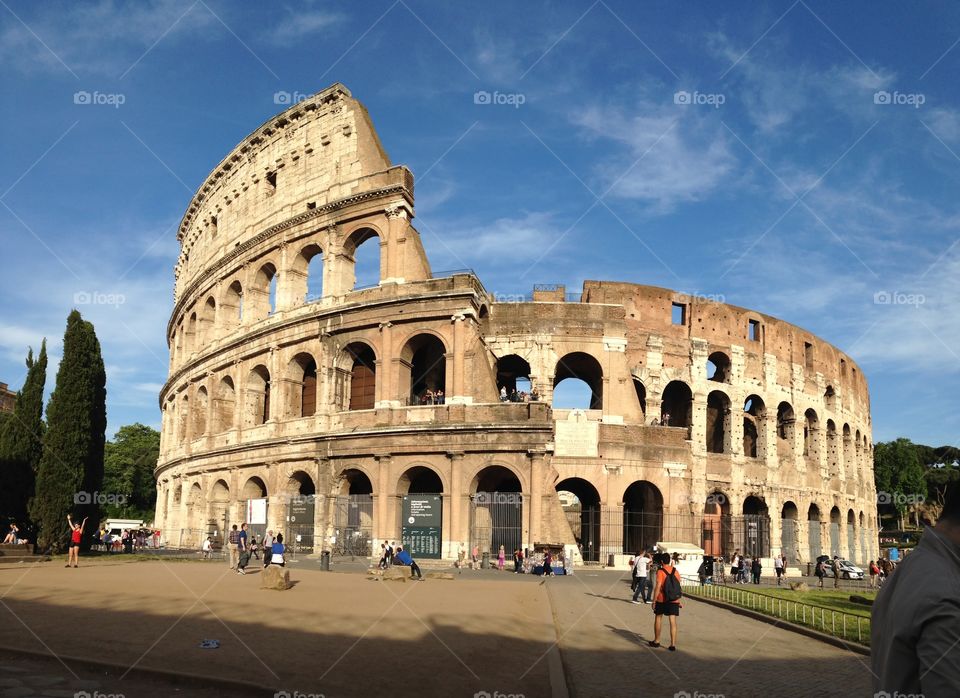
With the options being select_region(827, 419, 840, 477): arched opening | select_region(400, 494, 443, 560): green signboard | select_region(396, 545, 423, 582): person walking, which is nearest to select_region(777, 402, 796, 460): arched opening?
select_region(827, 419, 840, 477): arched opening

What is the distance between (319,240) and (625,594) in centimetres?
2149

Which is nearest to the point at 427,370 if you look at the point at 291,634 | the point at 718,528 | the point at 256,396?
the point at 256,396

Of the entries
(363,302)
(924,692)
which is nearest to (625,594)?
(363,302)

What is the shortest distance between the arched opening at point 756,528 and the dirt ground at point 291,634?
2098 cm

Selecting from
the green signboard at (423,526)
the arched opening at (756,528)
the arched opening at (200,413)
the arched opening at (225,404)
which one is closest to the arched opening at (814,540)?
the arched opening at (756,528)

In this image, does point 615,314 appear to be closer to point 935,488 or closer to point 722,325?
point 722,325

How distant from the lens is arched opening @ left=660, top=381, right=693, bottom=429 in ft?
133

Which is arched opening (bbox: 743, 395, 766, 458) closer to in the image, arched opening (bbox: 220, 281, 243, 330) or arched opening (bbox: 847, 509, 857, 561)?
arched opening (bbox: 847, 509, 857, 561)

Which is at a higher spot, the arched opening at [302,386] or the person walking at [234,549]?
the arched opening at [302,386]

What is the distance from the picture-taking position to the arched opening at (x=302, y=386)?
35312mm

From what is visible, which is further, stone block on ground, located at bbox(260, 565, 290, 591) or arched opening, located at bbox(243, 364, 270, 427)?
arched opening, located at bbox(243, 364, 270, 427)

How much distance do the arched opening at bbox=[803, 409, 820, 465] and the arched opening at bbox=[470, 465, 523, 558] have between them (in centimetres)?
2266

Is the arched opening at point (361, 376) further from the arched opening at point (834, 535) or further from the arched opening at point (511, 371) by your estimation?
the arched opening at point (834, 535)

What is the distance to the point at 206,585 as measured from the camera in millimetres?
18234
